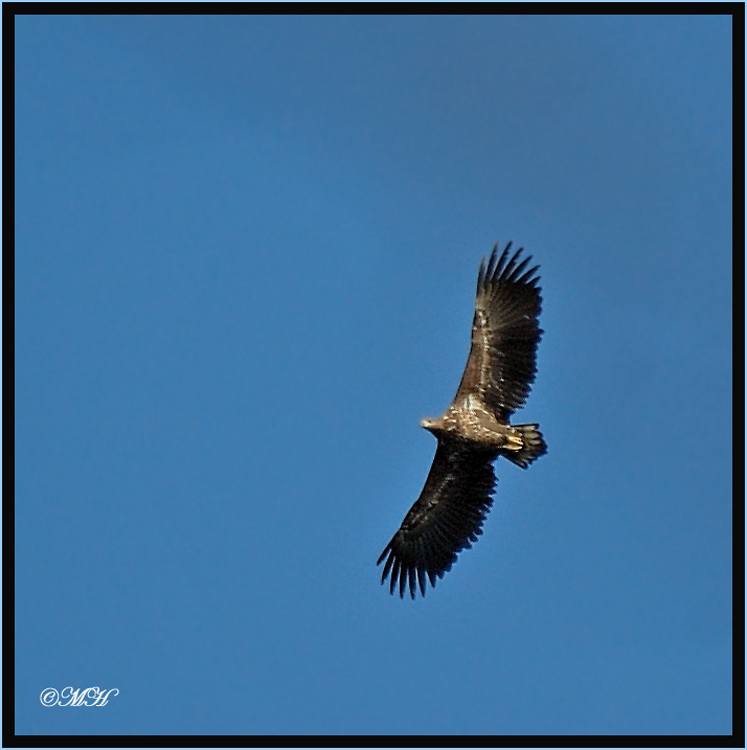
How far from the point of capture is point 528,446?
26156 mm

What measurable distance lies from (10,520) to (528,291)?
12.3 metres

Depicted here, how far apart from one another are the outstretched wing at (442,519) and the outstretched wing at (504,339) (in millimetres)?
1297

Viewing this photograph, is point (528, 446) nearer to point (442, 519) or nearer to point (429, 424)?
point (429, 424)

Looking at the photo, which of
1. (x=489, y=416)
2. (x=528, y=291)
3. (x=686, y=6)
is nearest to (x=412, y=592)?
(x=489, y=416)

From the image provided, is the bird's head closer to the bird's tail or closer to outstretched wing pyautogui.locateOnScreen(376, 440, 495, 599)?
outstretched wing pyautogui.locateOnScreen(376, 440, 495, 599)

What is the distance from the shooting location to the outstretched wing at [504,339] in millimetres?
26688

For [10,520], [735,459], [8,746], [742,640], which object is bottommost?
[8,746]

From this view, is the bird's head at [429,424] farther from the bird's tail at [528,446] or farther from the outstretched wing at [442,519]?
the bird's tail at [528,446]

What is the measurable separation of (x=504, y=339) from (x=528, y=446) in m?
2.06

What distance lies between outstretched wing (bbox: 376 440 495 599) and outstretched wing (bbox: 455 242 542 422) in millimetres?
1297

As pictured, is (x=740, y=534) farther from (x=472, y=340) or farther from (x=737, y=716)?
(x=472, y=340)

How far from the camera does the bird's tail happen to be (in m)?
26.1

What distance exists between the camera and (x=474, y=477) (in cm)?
2780

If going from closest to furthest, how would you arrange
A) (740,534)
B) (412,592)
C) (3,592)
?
1. (412,592)
2. (3,592)
3. (740,534)
